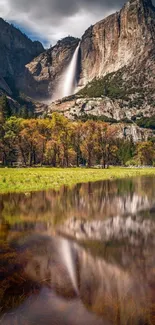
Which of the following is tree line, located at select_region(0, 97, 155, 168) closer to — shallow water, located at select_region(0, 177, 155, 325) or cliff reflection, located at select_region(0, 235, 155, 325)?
shallow water, located at select_region(0, 177, 155, 325)

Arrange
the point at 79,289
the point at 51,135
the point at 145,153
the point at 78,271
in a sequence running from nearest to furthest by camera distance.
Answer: the point at 79,289, the point at 78,271, the point at 51,135, the point at 145,153

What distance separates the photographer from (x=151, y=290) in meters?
6.91

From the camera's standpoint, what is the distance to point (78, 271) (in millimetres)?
8109

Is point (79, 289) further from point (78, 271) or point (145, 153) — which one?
point (145, 153)

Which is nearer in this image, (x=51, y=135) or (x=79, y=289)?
(x=79, y=289)

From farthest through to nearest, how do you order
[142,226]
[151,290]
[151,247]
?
[142,226]
[151,247]
[151,290]

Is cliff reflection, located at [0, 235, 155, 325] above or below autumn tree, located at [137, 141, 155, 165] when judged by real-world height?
below

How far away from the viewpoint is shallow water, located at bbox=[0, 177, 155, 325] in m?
5.91

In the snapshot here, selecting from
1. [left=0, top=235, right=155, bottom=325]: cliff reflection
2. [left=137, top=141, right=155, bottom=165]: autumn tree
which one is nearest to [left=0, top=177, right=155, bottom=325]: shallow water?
[left=0, top=235, right=155, bottom=325]: cliff reflection

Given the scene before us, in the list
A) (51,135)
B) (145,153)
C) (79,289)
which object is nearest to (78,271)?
(79,289)

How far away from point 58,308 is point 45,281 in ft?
4.55

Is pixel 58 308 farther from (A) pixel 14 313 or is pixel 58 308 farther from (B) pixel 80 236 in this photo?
(B) pixel 80 236

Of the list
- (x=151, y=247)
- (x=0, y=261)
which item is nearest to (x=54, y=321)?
(x=0, y=261)

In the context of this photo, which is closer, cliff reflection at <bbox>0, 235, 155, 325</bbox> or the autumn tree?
cliff reflection at <bbox>0, 235, 155, 325</bbox>
